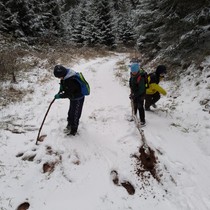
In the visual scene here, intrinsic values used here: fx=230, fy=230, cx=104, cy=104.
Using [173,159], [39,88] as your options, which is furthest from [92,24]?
[173,159]

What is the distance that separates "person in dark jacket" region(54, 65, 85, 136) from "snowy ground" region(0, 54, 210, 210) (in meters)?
0.50

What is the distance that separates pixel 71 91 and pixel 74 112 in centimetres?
66

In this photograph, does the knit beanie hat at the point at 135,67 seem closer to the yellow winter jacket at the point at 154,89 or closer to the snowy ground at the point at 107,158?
the yellow winter jacket at the point at 154,89

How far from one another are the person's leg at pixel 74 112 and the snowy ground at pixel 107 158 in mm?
300

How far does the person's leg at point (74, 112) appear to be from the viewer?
605 cm

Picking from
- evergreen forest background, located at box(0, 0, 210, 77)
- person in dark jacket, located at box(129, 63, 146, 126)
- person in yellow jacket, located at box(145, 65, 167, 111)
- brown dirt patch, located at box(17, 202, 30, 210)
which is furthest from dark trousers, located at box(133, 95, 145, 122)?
evergreen forest background, located at box(0, 0, 210, 77)

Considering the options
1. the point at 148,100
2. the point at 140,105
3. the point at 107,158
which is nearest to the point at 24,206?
the point at 107,158

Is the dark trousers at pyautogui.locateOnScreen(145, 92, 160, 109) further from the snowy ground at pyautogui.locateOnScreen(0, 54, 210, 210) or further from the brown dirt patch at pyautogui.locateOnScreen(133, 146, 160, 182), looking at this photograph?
the brown dirt patch at pyautogui.locateOnScreen(133, 146, 160, 182)

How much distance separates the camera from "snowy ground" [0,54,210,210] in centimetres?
447

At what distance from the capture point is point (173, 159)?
18.5ft

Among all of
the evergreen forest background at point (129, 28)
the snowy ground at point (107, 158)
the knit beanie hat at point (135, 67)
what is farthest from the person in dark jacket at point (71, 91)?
the evergreen forest background at point (129, 28)

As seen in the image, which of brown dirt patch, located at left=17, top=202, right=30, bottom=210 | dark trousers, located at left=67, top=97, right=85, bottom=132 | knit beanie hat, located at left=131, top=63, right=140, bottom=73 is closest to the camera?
brown dirt patch, located at left=17, top=202, right=30, bottom=210

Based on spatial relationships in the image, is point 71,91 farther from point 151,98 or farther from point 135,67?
point 151,98

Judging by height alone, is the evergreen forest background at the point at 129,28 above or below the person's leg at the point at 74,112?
above
